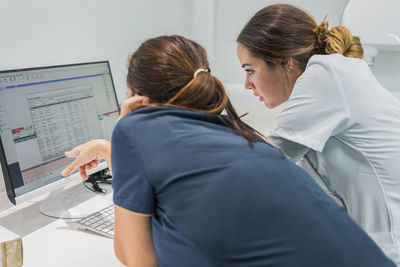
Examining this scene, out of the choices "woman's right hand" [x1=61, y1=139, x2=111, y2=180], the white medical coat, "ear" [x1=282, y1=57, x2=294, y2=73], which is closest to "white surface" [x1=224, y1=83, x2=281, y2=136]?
"ear" [x1=282, y1=57, x2=294, y2=73]

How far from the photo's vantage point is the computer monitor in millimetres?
989

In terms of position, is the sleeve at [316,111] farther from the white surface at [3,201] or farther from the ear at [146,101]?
the white surface at [3,201]

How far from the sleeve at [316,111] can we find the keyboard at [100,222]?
55cm

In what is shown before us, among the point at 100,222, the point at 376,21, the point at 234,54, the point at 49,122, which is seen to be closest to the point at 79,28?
the point at 49,122

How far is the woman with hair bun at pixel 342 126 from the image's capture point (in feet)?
3.06

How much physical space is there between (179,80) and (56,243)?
22.9 inches

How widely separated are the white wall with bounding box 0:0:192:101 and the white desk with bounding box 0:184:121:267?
0.53 m

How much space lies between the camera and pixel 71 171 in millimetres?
1085

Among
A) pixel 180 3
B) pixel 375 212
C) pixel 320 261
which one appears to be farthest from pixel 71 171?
pixel 180 3

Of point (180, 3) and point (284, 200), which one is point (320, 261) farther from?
point (180, 3)

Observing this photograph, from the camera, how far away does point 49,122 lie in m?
1.09

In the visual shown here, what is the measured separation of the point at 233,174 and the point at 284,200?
0.30 feet

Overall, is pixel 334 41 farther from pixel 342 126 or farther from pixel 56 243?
pixel 56 243

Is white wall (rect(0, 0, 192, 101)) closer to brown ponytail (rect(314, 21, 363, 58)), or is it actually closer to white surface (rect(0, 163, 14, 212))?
white surface (rect(0, 163, 14, 212))
